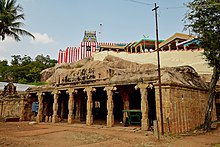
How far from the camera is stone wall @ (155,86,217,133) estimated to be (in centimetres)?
1056

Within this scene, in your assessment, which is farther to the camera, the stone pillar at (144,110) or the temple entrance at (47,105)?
the temple entrance at (47,105)

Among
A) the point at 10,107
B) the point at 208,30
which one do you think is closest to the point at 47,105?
the point at 10,107

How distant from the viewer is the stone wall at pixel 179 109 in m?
10.6

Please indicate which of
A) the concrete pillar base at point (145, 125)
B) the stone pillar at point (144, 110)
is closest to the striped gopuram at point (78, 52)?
the stone pillar at point (144, 110)

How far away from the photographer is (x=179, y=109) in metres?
11.2

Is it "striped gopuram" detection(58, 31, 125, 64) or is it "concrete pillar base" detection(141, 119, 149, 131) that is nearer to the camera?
"concrete pillar base" detection(141, 119, 149, 131)

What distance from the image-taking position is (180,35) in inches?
1277

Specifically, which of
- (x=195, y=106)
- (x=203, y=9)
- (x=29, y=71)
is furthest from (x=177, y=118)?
(x=29, y=71)

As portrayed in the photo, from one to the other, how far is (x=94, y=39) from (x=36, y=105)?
3498cm

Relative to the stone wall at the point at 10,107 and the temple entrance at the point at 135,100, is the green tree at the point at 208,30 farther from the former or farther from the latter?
the stone wall at the point at 10,107

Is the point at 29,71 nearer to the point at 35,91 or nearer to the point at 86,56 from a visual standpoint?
the point at 86,56

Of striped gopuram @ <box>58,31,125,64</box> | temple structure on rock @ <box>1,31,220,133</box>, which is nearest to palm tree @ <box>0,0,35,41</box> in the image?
temple structure on rock @ <box>1,31,220,133</box>

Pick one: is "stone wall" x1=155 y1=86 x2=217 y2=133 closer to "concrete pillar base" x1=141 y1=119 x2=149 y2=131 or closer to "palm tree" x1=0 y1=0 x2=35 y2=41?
"concrete pillar base" x1=141 y1=119 x2=149 y2=131

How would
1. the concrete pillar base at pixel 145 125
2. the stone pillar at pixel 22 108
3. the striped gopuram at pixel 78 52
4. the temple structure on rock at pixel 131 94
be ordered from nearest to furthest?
the temple structure on rock at pixel 131 94
the concrete pillar base at pixel 145 125
the stone pillar at pixel 22 108
the striped gopuram at pixel 78 52
